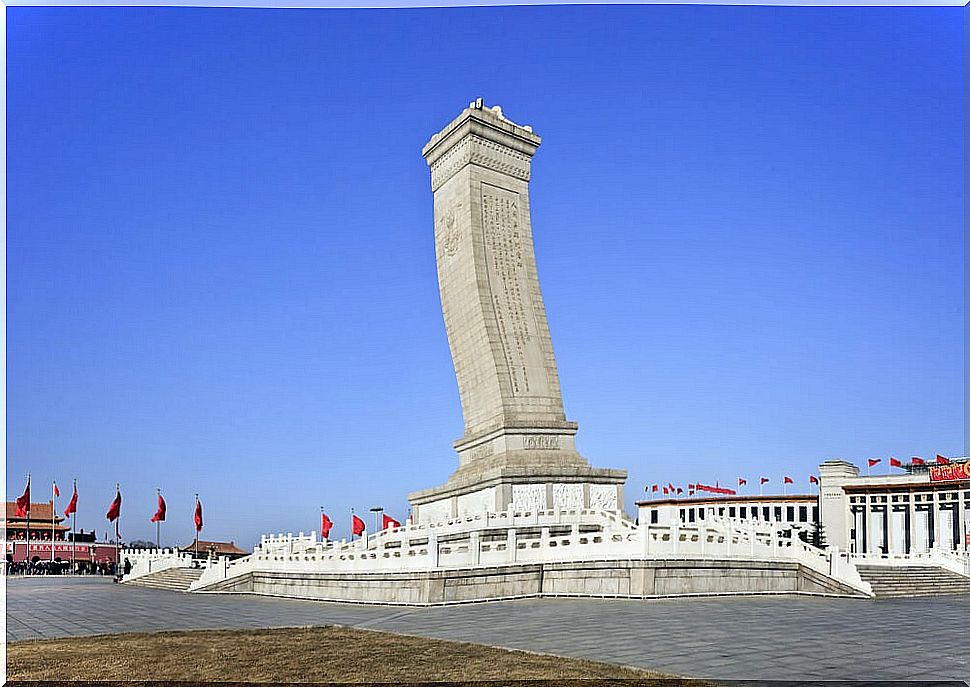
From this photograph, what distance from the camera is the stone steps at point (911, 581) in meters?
20.6

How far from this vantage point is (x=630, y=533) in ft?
59.0

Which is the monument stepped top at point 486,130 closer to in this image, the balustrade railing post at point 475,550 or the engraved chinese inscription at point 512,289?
the engraved chinese inscription at point 512,289

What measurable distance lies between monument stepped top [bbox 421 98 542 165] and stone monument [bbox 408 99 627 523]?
0.03 metres

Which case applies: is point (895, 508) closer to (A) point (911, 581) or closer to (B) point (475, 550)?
(A) point (911, 581)

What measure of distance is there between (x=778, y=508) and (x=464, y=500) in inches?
996

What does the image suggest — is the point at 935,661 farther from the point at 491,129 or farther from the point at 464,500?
Answer: the point at 491,129

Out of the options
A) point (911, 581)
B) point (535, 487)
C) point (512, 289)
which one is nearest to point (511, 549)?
point (911, 581)

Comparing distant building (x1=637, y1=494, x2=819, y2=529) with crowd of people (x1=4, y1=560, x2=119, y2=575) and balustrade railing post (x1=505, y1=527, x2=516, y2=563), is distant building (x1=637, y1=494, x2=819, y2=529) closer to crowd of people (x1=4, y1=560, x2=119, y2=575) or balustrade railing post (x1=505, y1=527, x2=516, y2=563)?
crowd of people (x1=4, y1=560, x2=119, y2=575)

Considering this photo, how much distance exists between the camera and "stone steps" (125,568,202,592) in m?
26.3

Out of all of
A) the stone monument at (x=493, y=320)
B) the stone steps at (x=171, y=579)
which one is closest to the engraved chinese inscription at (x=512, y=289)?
the stone monument at (x=493, y=320)

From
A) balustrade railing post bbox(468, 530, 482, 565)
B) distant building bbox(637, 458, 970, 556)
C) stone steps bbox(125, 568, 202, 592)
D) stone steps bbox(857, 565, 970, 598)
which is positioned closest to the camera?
balustrade railing post bbox(468, 530, 482, 565)

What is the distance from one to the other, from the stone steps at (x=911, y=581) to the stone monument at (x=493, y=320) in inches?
397

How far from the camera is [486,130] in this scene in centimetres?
3506

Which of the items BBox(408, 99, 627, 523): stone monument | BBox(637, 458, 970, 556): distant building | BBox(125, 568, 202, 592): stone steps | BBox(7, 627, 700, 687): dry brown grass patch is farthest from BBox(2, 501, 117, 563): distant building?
BBox(7, 627, 700, 687): dry brown grass patch
